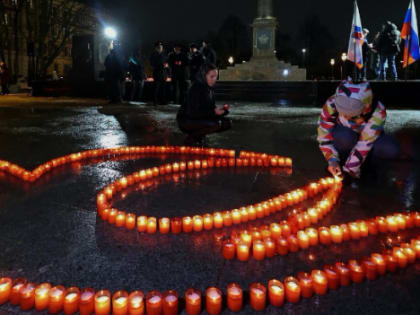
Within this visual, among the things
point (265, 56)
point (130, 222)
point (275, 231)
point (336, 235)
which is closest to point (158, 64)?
point (130, 222)

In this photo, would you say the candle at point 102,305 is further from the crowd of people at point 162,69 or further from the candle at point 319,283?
the crowd of people at point 162,69

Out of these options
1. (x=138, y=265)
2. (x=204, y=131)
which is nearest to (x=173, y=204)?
(x=138, y=265)

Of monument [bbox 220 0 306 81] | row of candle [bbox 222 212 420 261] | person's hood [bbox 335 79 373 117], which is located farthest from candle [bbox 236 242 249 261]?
monument [bbox 220 0 306 81]

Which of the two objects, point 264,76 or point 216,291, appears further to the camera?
point 264,76

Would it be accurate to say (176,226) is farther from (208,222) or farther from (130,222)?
(130,222)

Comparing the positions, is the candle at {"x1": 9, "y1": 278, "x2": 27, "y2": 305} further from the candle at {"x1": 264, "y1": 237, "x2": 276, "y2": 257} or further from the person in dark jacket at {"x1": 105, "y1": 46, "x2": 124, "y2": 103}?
the person in dark jacket at {"x1": 105, "y1": 46, "x2": 124, "y2": 103}

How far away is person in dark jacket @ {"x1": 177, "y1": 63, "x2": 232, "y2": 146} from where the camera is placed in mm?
5660

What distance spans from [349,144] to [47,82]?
824 inches

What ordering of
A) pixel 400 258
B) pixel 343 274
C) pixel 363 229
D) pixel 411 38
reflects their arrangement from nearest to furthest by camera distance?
pixel 343 274 → pixel 400 258 → pixel 363 229 → pixel 411 38

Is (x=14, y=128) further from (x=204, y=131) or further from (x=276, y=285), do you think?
(x=276, y=285)

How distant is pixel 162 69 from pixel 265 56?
17.6 meters

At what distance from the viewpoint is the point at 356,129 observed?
4.13 m

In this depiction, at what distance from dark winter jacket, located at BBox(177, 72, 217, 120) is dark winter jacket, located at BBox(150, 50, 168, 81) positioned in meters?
8.56

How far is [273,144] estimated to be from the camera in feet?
21.5
